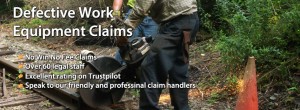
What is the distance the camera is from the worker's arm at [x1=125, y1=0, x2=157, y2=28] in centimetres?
440

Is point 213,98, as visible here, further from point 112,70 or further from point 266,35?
point 112,70

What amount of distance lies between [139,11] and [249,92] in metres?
1.46

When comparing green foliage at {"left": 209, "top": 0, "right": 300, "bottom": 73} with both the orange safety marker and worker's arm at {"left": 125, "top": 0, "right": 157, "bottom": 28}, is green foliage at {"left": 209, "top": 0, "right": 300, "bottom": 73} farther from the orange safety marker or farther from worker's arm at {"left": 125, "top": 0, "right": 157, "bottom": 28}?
worker's arm at {"left": 125, "top": 0, "right": 157, "bottom": 28}

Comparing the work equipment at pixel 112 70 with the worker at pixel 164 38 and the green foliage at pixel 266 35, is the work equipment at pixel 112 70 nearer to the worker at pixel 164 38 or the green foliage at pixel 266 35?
the worker at pixel 164 38

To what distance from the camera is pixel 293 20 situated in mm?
5445

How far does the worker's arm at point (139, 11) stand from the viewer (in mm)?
4402

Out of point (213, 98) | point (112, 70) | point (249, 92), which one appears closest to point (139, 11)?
point (112, 70)

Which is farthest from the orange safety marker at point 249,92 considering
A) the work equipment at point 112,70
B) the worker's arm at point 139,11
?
the worker's arm at point 139,11

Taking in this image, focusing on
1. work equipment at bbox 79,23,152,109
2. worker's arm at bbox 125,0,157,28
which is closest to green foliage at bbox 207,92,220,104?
work equipment at bbox 79,23,152,109

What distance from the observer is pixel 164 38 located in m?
4.55

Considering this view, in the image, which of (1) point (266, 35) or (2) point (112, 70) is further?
(1) point (266, 35)

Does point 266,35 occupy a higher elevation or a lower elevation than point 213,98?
higher

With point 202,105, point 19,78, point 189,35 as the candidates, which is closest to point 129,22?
point 189,35

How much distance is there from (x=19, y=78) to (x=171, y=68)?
299cm
